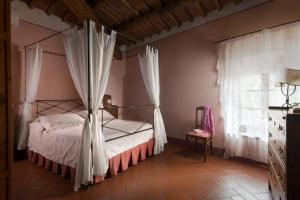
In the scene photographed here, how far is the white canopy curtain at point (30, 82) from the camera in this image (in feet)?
11.3

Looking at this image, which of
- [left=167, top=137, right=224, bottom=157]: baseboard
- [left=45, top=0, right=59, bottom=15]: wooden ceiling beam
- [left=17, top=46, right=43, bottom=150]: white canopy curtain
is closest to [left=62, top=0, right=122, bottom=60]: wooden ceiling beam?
[left=45, top=0, right=59, bottom=15]: wooden ceiling beam

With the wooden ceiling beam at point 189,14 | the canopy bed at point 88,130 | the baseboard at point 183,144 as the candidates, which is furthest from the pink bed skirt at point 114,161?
the wooden ceiling beam at point 189,14

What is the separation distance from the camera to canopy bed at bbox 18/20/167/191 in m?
2.38

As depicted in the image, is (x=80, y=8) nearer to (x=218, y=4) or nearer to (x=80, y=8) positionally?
(x=80, y=8)

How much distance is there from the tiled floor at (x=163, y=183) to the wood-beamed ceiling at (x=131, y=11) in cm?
266

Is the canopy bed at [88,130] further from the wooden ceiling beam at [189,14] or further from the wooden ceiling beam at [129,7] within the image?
the wooden ceiling beam at [189,14]

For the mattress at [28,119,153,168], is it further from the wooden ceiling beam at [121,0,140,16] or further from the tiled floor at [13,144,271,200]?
the wooden ceiling beam at [121,0,140,16]

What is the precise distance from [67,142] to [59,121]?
97 cm

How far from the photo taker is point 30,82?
354 centimetres

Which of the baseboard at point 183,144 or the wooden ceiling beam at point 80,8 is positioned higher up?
the wooden ceiling beam at point 80,8

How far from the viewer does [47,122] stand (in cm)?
329

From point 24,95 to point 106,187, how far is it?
2700 mm

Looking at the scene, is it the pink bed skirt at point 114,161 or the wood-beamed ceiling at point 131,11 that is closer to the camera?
the pink bed skirt at point 114,161

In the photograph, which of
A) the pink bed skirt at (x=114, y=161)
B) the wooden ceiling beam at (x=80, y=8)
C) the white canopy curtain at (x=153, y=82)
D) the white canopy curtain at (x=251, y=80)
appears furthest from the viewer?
the white canopy curtain at (x=153, y=82)
